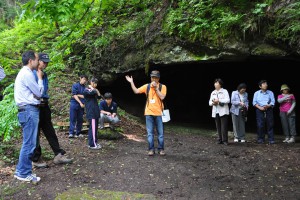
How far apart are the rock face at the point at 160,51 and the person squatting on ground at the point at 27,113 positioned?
19.0 ft

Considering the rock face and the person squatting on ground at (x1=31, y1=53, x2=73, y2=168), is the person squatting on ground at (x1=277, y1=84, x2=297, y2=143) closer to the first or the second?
the rock face

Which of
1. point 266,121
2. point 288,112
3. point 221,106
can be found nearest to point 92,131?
point 221,106

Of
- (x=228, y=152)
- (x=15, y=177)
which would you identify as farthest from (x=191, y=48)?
(x=15, y=177)

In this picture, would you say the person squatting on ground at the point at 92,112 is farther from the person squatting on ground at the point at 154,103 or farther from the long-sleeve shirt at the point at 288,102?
the long-sleeve shirt at the point at 288,102

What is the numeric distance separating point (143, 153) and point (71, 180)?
2.49 metres

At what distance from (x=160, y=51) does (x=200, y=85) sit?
6.61 m

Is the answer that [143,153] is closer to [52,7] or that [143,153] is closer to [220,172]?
[220,172]

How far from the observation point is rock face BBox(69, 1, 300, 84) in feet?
27.0

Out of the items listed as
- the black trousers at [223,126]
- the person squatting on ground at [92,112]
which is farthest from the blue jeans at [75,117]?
the black trousers at [223,126]

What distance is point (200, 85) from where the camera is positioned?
1622 centimetres

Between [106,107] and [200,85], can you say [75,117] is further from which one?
[200,85]

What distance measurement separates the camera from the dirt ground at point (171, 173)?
4.63 meters

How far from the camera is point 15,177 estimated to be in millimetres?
4926

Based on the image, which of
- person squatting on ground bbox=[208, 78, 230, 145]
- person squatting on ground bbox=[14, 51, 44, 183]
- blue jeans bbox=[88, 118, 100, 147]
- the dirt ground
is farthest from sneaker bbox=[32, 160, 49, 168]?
person squatting on ground bbox=[208, 78, 230, 145]
